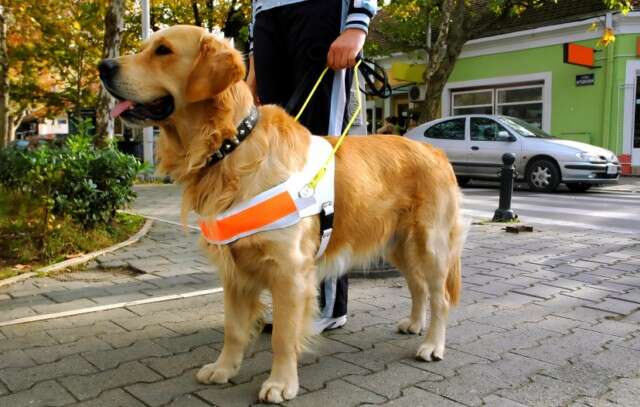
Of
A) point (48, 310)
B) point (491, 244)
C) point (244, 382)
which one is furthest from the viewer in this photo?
point (491, 244)

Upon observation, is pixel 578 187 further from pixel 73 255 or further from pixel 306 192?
pixel 306 192

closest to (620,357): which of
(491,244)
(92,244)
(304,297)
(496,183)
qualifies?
(304,297)

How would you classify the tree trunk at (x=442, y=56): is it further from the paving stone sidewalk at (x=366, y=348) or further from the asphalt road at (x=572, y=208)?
the paving stone sidewalk at (x=366, y=348)

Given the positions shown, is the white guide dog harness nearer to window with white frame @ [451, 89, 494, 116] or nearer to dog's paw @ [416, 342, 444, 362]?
dog's paw @ [416, 342, 444, 362]

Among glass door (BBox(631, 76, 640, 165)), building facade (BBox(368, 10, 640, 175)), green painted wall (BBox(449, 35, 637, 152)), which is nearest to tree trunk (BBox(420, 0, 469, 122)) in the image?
building facade (BBox(368, 10, 640, 175))

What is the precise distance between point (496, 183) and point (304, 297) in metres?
14.1

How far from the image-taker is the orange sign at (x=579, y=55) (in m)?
18.1

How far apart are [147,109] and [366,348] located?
5.99ft

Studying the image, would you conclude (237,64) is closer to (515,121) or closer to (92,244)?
(92,244)

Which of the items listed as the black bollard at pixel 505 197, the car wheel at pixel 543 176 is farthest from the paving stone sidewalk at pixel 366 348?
the car wheel at pixel 543 176

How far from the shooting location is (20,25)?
1819cm

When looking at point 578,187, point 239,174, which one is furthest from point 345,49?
point 578,187

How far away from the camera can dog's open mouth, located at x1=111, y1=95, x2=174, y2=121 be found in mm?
2588

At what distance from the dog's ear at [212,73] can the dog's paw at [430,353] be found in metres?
1.75
